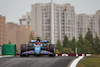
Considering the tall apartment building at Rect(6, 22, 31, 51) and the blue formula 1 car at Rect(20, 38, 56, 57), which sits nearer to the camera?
the blue formula 1 car at Rect(20, 38, 56, 57)

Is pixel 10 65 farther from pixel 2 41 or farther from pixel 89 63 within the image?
pixel 2 41

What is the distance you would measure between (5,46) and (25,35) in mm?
168108

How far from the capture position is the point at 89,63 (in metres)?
12.9

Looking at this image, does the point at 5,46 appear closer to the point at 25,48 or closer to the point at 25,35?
the point at 25,48

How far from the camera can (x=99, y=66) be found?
40.0 feet

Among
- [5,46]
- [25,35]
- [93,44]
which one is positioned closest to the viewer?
[5,46]

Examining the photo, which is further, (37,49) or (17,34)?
(17,34)

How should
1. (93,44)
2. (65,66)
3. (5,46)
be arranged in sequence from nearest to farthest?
(65,66)
(5,46)
(93,44)

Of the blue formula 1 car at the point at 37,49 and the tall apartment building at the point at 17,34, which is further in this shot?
the tall apartment building at the point at 17,34

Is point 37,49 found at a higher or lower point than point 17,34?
lower

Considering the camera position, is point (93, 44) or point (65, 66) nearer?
point (65, 66)

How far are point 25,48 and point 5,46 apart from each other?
6447 millimetres

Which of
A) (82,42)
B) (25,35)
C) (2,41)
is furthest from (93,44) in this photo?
(25,35)

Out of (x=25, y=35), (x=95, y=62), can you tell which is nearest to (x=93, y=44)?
(x=25, y=35)
